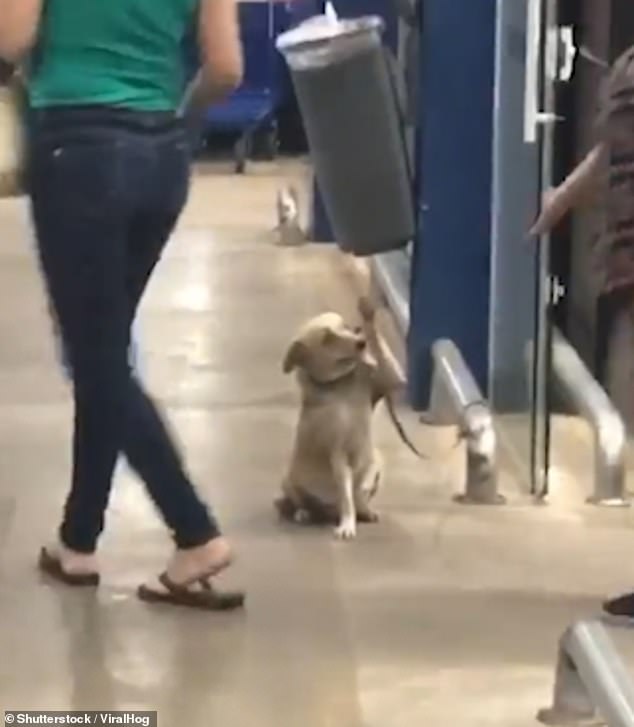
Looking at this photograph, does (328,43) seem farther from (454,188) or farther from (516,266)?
(516,266)

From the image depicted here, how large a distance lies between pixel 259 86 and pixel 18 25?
8.33 m

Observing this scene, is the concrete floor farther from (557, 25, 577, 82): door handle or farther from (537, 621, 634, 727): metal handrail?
(557, 25, 577, 82): door handle

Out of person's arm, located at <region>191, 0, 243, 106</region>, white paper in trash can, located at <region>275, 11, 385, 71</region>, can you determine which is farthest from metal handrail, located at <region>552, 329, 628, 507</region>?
person's arm, located at <region>191, 0, 243, 106</region>

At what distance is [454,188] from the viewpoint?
5.16m

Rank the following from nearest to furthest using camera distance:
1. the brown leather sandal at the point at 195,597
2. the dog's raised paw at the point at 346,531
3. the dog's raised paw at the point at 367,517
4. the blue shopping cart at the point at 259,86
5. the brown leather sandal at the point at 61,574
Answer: the brown leather sandal at the point at 195,597 < the brown leather sandal at the point at 61,574 < the dog's raised paw at the point at 346,531 < the dog's raised paw at the point at 367,517 < the blue shopping cart at the point at 259,86

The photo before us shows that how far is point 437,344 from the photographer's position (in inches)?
205

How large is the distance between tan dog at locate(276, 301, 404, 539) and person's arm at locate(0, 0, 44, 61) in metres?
1.06

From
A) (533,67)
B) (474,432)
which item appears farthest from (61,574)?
(533,67)

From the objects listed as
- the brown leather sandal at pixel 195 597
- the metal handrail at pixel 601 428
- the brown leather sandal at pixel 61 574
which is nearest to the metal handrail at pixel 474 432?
the metal handrail at pixel 601 428

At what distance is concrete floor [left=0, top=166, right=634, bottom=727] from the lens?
3.11m

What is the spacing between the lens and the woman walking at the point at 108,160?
3.30 metres

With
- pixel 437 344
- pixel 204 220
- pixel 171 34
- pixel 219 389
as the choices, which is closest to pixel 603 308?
pixel 437 344

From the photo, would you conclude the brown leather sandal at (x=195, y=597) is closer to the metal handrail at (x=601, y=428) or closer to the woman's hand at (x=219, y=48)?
the woman's hand at (x=219, y=48)

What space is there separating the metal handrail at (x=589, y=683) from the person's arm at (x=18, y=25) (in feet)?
4.45
